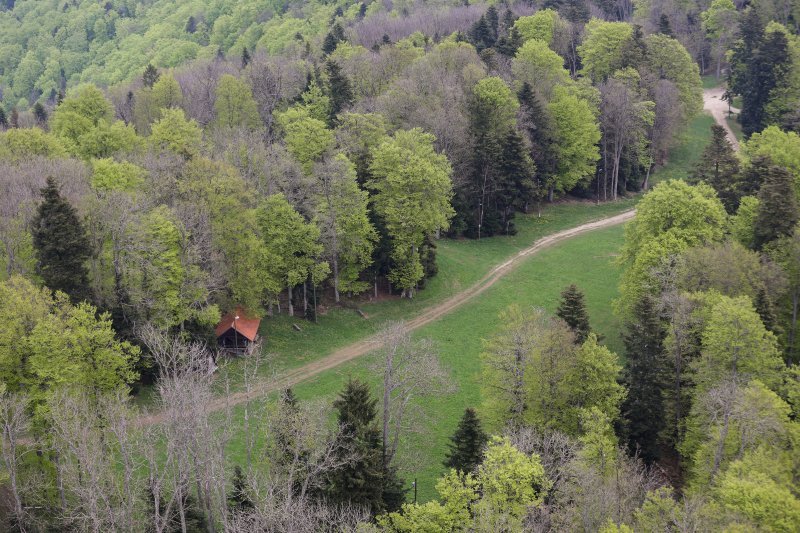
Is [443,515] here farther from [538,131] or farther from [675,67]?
[675,67]

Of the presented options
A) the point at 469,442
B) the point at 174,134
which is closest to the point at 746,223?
the point at 469,442

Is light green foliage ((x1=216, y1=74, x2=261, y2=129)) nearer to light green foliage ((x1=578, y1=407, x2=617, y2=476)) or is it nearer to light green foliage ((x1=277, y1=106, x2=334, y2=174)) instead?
light green foliage ((x1=277, y1=106, x2=334, y2=174))

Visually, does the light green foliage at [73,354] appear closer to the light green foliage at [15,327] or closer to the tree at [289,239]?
the light green foliage at [15,327]

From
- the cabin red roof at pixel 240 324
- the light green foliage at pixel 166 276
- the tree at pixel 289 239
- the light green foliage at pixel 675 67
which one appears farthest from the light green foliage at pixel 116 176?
the light green foliage at pixel 675 67

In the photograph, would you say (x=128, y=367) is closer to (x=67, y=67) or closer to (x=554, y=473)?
(x=554, y=473)

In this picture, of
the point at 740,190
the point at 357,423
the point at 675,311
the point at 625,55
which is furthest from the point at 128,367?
the point at 625,55
